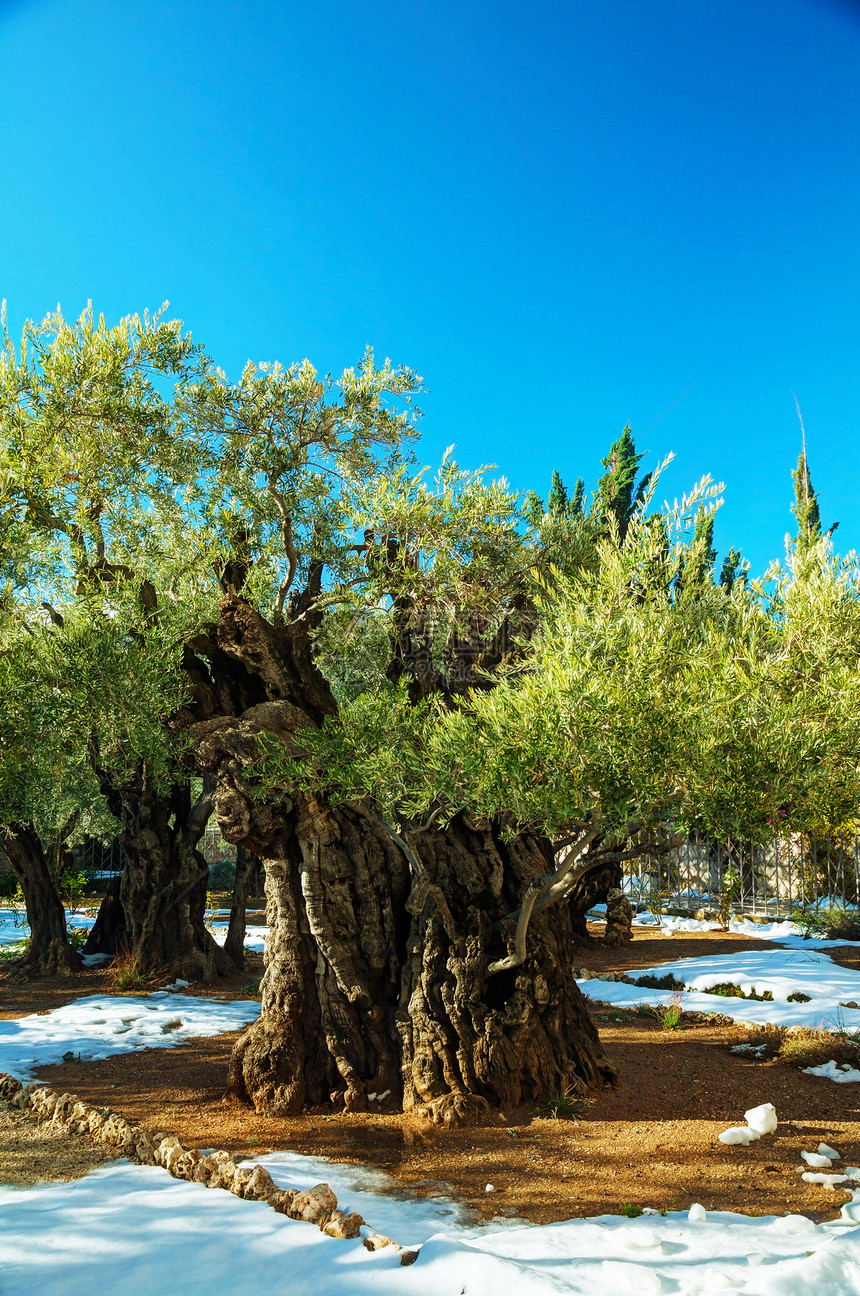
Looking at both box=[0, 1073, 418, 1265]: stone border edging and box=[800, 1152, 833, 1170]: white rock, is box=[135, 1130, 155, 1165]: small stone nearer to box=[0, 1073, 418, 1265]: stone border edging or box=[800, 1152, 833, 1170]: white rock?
box=[0, 1073, 418, 1265]: stone border edging

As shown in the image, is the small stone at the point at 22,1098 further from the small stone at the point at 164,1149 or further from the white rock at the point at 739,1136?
the white rock at the point at 739,1136

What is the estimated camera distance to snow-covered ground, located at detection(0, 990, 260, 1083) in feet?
32.5

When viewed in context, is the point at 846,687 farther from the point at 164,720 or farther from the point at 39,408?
the point at 39,408

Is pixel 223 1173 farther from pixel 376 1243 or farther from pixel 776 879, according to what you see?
pixel 776 879

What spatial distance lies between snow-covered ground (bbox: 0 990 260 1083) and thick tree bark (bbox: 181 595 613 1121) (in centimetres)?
342

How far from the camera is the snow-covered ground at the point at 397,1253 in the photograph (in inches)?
157

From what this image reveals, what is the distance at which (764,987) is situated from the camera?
1153 cm

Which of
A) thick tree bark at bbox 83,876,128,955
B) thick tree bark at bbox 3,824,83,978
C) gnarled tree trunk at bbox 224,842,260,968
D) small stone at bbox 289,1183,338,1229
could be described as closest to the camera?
small stone at bbox 289,1183,338,1229

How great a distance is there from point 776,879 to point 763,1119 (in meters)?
15.3

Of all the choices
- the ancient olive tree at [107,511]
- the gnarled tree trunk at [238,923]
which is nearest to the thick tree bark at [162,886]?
the gnarled tree trunk at [238,923]

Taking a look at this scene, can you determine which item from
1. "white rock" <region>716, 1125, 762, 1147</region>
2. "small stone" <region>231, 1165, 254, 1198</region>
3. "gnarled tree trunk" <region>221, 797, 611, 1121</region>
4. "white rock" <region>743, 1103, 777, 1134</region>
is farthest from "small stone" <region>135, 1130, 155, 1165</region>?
"white rock" <region>743, 1103, 777, 1134</region>

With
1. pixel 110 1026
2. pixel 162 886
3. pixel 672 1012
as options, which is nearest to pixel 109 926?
pixel 162 886

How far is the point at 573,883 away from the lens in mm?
6449

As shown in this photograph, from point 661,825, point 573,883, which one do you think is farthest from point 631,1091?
point 661,825
